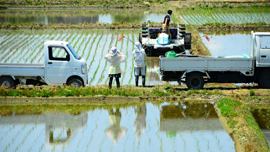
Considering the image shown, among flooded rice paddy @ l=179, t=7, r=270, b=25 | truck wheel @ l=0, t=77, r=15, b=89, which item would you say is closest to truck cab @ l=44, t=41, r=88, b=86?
truck wheel @ l=0, t=77, r=15, b=89

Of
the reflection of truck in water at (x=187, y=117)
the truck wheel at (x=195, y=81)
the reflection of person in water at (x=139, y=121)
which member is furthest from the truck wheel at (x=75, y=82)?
the truck wheel at (x=195, y=81)

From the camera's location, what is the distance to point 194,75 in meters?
12.1

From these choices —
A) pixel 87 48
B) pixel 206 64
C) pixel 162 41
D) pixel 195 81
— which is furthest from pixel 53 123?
pixel 87 48

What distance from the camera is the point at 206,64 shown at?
11.9 m

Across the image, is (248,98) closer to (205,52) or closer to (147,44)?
(205,52)

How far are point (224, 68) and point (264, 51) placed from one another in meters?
1.36

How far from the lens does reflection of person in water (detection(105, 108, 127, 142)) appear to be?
8.56m

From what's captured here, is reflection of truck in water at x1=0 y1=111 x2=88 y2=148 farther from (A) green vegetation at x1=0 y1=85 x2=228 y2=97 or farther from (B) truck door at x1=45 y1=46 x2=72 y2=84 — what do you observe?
(B) truck door at x1=45 y1=46 x2=72 y2=84

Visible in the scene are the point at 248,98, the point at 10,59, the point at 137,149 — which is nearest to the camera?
the point at 137,149

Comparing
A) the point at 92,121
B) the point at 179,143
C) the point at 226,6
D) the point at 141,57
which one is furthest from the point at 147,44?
the point at 226,6

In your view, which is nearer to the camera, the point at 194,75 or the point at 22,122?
the point at 22,122

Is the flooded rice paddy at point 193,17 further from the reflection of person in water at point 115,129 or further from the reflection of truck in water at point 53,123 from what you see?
the reflection of truck in water at point 53,123

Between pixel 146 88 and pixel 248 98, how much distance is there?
3.06m

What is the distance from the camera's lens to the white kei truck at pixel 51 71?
1200 cm
